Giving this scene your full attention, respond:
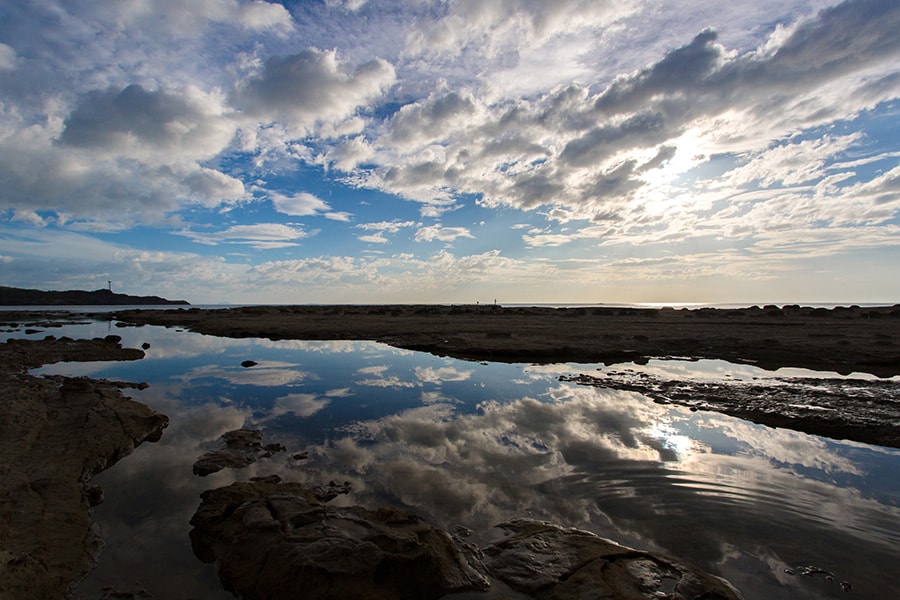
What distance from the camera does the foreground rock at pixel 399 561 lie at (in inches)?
185

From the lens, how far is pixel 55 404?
39.5 feet

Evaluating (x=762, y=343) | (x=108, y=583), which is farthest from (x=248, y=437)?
(x=762, y=343)

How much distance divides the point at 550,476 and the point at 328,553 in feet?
16.5

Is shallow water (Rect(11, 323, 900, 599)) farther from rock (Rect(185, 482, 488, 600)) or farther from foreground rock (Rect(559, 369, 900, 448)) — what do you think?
foreground rock (Rect(559, 369, 900, 448))

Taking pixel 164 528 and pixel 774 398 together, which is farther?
pixel 774 398

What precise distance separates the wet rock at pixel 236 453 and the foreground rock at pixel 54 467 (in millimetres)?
1803

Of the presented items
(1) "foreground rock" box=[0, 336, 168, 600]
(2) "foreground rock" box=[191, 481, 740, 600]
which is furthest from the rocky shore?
(1) "foreground rock" box=[0, 336, 168, 600]

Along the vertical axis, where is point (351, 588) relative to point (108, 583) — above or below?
above

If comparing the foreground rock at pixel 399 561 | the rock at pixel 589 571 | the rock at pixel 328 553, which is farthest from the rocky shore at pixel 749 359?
the rock at pixel 328 553

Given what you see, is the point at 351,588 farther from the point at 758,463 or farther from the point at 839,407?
the point at 839,407

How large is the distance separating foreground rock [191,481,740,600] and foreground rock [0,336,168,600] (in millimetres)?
1608

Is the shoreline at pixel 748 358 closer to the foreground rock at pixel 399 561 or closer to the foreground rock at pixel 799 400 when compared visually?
the foreground rock at pixel 799 400

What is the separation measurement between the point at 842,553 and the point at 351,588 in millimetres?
6893

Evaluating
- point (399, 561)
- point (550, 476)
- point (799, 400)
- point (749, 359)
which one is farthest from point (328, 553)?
point (749, 359)
